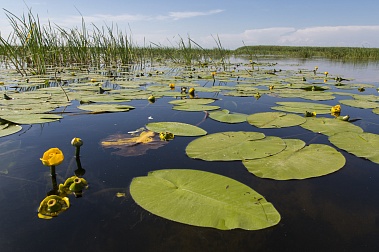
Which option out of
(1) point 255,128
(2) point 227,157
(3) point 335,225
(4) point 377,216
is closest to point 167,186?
(2) point 227,157

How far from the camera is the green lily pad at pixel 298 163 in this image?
130cm

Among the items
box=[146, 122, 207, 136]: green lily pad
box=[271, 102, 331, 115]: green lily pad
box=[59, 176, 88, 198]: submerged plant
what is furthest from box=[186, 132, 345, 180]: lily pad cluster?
box=[271, 102, 331, 115]: green lily pad

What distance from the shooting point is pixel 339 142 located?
174cm

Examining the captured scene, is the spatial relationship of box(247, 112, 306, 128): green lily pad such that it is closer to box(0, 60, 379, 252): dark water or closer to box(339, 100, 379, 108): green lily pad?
box(0, 60, 379, 252): dark water

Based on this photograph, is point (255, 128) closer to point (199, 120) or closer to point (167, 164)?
point (199, 120)

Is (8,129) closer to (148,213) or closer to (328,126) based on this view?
(148,213)

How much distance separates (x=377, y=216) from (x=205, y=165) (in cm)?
81

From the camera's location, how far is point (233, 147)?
5.28 feet

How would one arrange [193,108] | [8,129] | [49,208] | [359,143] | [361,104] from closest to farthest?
[49,208] < [359,143] < [8,129] < [193,108] < [361,104]

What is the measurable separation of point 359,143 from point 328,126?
0.39m

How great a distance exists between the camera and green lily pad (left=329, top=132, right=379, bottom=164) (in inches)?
61.0

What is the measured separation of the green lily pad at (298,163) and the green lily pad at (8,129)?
5.39ft

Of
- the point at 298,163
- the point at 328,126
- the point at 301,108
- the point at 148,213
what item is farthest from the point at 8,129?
the point at 301,108

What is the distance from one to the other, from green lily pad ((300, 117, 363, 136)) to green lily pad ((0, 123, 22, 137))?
2227mm
